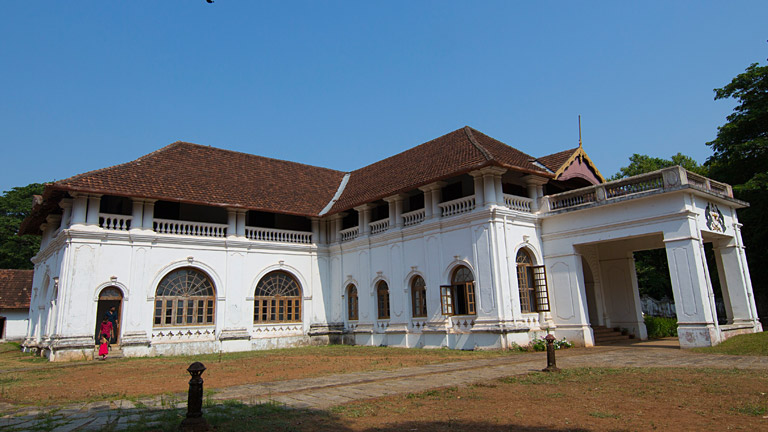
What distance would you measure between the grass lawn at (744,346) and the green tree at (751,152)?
8605 millimetres

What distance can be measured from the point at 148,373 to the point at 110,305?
6039 millimetres

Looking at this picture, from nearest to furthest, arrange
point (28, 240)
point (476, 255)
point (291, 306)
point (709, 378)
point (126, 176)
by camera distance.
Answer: point (709, 378) → point (476, 255) → point (126, 176) → point (291, 306) → point (28, 240)

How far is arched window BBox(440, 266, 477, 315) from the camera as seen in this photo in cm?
1494

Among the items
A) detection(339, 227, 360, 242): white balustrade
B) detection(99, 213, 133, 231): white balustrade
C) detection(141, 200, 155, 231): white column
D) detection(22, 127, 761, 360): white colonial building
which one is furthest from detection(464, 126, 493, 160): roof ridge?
detection(99, 213, 133, 231): white balustrade

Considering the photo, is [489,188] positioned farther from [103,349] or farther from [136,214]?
[103,349]

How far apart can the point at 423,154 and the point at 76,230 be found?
39.1 feet

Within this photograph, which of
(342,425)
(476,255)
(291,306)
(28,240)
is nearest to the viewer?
(342,425)

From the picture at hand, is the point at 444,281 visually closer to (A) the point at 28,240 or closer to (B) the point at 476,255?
(B) the point at 476,255

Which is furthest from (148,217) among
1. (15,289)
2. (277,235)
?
(15,289)

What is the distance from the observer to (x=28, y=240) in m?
39.1

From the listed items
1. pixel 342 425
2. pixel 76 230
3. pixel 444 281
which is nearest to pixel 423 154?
pixel 444 281

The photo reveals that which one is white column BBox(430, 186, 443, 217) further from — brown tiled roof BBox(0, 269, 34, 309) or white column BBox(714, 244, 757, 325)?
brown tiled roof BBox(0, 269, 34, 309)

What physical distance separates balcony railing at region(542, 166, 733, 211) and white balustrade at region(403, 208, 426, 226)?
401 cm

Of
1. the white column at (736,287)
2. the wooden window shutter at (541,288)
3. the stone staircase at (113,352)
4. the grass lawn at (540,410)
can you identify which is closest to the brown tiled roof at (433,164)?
the wooden window shutter at (541,288)
